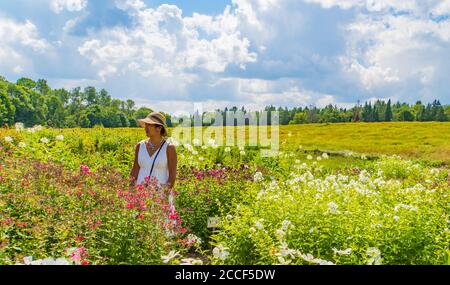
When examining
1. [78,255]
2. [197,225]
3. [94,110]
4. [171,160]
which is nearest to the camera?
[78,255]

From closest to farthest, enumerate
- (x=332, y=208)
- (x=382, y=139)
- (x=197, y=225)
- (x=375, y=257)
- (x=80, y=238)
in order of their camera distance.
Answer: (x=375, y=257) < (x=80, y=238) < (x=332, y=208) < (x=197, y=225) < (x=382, y=139)

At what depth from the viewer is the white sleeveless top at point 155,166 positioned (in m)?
5.47

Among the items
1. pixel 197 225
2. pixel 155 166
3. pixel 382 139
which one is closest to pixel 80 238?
pixel 155 166

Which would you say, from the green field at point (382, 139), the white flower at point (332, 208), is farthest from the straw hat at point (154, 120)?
the green field at point (382, 139)

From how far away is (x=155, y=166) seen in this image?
548 centimetres

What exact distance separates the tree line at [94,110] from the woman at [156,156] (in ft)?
89.3

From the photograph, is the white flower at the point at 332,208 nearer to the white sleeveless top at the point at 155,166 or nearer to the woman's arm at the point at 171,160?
the woman's arm at the point at 171,160

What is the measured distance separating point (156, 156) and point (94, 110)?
3917 centimetres

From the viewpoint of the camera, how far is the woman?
5.46 m

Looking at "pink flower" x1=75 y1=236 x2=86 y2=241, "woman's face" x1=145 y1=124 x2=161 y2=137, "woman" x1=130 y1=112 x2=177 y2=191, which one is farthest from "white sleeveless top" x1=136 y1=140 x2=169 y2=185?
"pink flower" x1=75 y1=236 x2=86 y2=241

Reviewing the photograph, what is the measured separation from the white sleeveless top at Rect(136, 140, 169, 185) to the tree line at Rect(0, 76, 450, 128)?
27217 mm

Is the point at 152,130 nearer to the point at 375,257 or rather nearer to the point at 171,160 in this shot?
the point at 171,160
